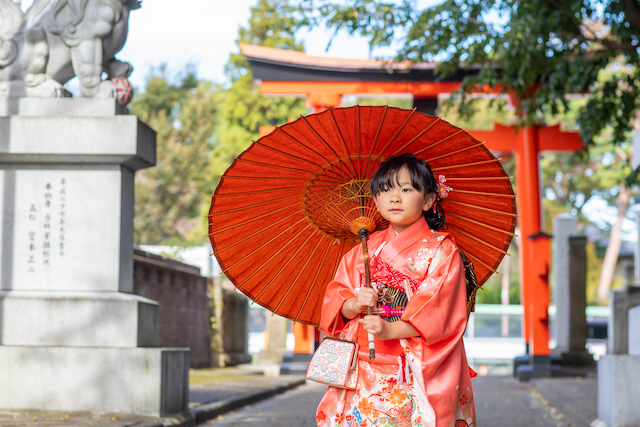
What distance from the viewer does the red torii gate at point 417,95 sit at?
49.1 ft

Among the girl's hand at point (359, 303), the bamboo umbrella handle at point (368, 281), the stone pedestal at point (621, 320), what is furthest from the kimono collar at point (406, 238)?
the stone pedestal at point (621, 320)

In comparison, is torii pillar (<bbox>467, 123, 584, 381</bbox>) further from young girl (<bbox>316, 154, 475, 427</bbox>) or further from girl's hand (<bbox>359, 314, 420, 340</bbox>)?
girl's hand (<bbox>359, 314, 420, 340</bbox>)

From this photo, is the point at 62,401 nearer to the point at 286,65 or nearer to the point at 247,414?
the point at 247,414

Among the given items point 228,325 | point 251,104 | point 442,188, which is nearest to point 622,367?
point 442,188

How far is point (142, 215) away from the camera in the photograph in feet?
84.3

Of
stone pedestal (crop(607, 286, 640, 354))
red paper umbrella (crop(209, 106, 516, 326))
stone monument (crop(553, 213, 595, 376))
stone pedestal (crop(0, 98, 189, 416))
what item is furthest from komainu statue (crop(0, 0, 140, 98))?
stone monument (crop(553, 213, 595, 376))

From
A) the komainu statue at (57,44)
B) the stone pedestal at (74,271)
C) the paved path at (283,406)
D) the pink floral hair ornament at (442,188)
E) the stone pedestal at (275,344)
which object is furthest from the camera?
the stone pedestal at (275,344)

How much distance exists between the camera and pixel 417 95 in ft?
50.3

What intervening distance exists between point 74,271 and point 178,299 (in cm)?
757

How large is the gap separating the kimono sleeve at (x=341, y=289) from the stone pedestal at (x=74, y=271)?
340 centimetres

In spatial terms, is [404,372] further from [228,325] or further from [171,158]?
[171,158]

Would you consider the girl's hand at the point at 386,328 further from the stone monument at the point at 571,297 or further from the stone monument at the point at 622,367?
the stone monument at the point at 571,297

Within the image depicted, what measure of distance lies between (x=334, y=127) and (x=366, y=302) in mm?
867

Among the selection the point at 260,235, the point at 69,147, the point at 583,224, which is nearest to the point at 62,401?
the point at 69,147
